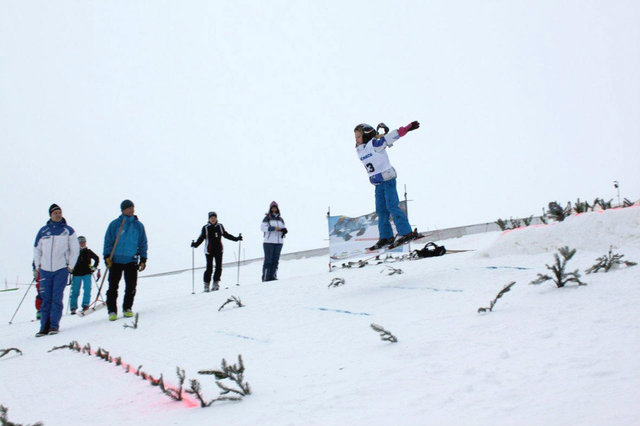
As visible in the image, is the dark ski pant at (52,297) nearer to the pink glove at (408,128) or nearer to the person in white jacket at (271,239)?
the person in white jacket at (271,239)

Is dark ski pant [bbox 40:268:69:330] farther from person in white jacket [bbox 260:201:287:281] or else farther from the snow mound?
the snow mound

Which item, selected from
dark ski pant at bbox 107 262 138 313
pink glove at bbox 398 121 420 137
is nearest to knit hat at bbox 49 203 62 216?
dark ski pant at bbox 107 262 138 313

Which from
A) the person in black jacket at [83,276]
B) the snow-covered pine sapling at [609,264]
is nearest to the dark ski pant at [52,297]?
the person in black jacket at [83,276]

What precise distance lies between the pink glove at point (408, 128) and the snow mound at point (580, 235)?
214cm

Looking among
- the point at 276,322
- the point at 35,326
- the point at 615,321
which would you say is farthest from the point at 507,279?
the point at 35,326

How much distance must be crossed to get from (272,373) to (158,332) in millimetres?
2560

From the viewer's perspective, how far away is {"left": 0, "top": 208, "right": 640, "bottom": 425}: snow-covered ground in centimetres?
182

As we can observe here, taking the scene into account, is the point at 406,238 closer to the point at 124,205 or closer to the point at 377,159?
the point at 377,159

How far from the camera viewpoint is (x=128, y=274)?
7.21m

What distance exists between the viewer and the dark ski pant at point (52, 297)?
656 centimetres

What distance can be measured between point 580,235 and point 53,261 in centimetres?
723

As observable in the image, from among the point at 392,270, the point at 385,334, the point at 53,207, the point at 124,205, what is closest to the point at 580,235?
the point at 392,270

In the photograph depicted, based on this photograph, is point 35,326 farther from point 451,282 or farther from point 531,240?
point 531,240

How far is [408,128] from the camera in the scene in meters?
5.56
